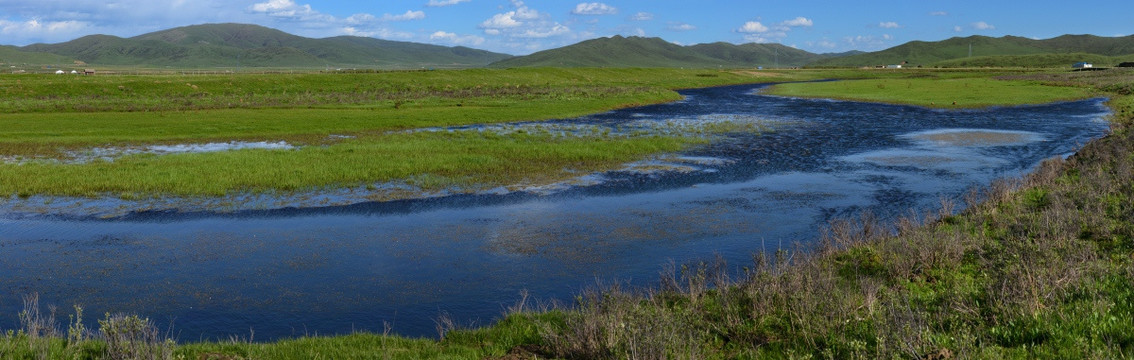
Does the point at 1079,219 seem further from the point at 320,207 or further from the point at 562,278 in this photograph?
the point at 320,207

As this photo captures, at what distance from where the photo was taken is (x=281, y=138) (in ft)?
137

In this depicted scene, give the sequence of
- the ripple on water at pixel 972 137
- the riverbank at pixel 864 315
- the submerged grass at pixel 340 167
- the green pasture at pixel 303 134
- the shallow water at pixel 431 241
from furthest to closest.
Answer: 1. the ripple on water at pixel 972 137
2. the green pasture at pixel 303 134
3. the submerged grass at pixel 340 167
4. the shallow water at pixel 431 241
5. the riverbank at pixel 864 315

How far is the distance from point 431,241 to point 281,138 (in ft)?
85.8

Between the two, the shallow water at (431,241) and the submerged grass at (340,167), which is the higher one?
the submerged grass at (340,167)

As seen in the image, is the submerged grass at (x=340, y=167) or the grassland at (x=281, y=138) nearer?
the submerged grass at (x=340, y=167)

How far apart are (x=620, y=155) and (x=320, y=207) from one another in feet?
50.1

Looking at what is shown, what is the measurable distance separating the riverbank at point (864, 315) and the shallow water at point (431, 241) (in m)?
2.07

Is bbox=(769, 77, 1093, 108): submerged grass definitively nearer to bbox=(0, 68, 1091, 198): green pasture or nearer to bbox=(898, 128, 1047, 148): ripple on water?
bbox=(0, 68, 1091, 198): green pasture

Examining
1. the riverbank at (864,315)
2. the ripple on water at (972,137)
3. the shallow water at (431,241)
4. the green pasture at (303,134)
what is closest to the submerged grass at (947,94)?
the green pasture at (303,134)

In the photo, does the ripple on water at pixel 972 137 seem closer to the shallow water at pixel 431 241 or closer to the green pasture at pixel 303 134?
the shallow water at pixel 431 241

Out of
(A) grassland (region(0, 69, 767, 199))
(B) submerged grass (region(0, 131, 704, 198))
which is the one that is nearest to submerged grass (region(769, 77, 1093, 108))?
(A) grassland (region(0, 69, 767, 199))

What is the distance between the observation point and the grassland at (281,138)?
27.2 meters

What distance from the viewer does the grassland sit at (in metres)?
27.2

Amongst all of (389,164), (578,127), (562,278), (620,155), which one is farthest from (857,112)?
(562,278)
